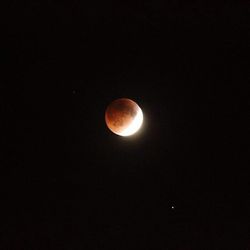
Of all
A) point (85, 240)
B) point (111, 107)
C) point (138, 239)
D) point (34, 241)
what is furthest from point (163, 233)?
point (111, 107)

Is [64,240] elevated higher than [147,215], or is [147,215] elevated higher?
[147,215]

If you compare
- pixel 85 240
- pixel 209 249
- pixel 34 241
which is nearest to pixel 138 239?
pixel 85 240

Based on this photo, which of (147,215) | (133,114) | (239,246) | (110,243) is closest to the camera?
(133,114)

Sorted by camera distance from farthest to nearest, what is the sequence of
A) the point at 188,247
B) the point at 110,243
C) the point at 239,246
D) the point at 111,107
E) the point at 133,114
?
1. the point at 110,243
2. the point at 188,247
3. the point at 239,246
4. the point at 133,114
5. the point at 111,107

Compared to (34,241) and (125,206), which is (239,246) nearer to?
(125,206)

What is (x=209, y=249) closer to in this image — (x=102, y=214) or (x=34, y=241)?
(x=102, y=214)

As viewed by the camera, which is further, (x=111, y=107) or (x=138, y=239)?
(x=138, y=239)

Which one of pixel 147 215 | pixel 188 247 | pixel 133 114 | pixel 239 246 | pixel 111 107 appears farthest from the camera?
pixel 147 215

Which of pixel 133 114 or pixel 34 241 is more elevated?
pixel 133 114

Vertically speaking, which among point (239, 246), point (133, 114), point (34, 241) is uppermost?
point (133, 114)

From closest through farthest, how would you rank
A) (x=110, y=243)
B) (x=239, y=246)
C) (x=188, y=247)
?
(x=239, y=246) < (x=188, y=247) < (x=110, y=243)

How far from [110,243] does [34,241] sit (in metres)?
1.40

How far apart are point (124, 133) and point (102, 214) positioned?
10.3 ft

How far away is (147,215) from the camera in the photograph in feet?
26.4
